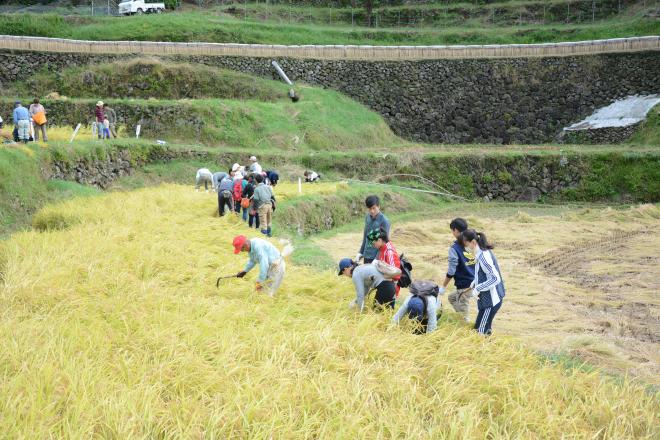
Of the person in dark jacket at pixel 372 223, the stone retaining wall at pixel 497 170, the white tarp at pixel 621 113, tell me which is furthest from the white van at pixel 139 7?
the person in dark jacket at pixel 372 223

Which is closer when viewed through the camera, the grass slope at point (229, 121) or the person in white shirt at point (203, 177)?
the person in white shirt at point (203, 177)

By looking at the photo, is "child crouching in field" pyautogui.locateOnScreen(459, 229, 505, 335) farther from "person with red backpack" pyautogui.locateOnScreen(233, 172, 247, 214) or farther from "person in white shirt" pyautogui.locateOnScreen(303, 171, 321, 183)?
"person in white shirt" pyautogui.locateOnScreen(303, 171, 321, 183)

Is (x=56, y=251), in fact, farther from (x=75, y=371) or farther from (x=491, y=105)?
(x=491, y=105)

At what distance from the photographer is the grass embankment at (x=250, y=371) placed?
5.59 meters

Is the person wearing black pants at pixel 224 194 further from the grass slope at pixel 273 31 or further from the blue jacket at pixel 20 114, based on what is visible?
the grass slope at pixel 273 31

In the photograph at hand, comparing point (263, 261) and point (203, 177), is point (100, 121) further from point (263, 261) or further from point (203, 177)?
point (263, 261)

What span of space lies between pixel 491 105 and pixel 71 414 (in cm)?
2896

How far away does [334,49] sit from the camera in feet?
111

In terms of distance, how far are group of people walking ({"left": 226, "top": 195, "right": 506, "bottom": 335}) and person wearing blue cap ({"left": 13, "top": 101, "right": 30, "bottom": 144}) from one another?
1004 cm

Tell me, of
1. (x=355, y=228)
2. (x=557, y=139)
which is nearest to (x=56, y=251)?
(x=355, y=228)

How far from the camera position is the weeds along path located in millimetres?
8328

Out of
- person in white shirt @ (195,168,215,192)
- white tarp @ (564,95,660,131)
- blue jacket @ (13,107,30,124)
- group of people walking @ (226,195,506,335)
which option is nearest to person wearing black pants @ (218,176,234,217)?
person in white shirt @ (195,168,215,192)

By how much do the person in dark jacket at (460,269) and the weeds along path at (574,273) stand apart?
0.59 meters

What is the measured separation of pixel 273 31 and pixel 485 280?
32930mm
